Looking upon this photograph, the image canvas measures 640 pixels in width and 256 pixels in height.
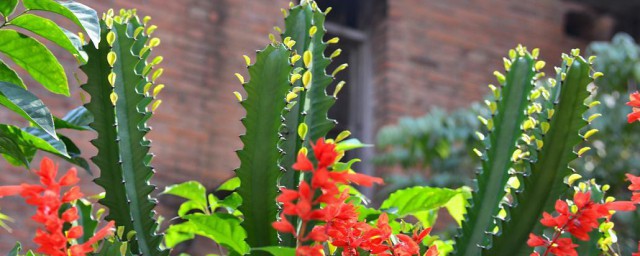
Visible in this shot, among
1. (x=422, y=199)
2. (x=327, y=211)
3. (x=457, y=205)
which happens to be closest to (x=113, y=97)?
(x=327, y=211)

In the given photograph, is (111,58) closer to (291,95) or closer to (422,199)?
(291,95)

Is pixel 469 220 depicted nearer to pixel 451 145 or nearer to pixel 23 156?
pixel 23 156

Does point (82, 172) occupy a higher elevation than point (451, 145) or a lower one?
lower

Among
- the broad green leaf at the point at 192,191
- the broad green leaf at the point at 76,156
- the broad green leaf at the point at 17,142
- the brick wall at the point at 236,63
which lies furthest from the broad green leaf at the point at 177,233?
the brick wall at the point at 236,63

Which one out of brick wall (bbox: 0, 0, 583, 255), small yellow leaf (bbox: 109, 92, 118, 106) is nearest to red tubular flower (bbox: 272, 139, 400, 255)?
small yellow leaf (bbox: 109, 92, 118, 106)

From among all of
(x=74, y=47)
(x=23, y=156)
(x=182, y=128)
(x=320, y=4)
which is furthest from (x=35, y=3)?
(x=320, y=4)

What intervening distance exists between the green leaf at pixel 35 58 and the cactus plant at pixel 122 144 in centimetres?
7

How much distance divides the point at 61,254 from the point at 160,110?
15.4 feet

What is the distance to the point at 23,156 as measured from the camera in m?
1.31

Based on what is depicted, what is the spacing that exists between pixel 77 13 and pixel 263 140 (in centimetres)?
28

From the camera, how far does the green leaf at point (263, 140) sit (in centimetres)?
120

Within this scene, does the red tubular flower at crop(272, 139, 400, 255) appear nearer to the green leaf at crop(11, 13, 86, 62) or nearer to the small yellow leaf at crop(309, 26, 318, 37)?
the small yellow leaf at crop(309, 26, 318, 37)

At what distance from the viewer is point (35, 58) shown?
1.34m

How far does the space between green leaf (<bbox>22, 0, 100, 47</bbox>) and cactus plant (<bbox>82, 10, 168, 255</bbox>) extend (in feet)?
0.13
